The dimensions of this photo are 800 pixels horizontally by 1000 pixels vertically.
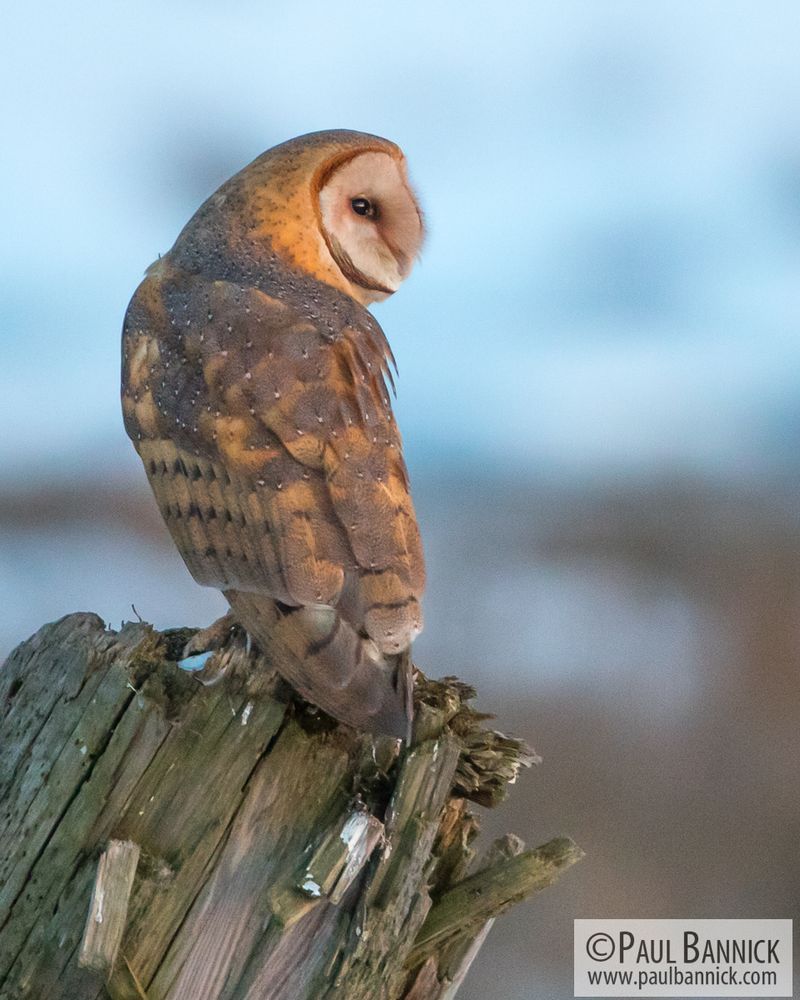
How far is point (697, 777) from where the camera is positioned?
138 inches

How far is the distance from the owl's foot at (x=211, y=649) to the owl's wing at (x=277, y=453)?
12 centimetres

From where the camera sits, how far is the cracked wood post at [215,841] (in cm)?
154

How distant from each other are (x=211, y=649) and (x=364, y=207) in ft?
3.35

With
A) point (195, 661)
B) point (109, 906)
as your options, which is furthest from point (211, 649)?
point (109, 906)

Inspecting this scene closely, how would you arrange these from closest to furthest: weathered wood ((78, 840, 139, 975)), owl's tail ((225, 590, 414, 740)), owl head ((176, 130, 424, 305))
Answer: weathered wood ((78, 840, 139, 975)), owl's tail ((225, 590, 414, 740)), owl head ((176, 130, 424, 305))

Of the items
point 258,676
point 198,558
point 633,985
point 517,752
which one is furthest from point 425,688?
point 633,985

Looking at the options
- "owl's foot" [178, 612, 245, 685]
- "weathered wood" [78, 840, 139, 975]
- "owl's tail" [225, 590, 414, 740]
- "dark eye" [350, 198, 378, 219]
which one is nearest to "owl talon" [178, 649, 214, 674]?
"owl's foot" [178, 612, 245, 685]

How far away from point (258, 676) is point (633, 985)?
137 centimetres

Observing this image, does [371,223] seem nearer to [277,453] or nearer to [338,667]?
[277,453]

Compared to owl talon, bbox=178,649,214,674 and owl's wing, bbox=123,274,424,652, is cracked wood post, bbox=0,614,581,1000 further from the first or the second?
owl's wing, bbox=123,274,424,652

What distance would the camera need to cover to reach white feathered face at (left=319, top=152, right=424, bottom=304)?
7.45 ft

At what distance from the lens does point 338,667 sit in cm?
165

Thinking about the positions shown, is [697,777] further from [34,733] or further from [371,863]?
[34,733]

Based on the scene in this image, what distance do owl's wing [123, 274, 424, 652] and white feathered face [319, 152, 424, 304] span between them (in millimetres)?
A: 322
